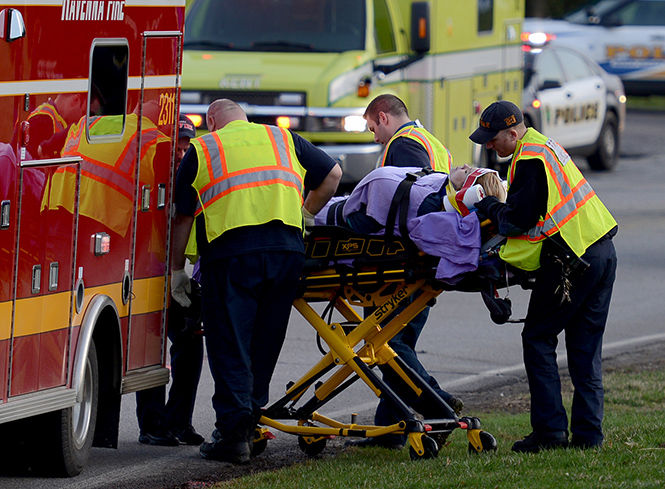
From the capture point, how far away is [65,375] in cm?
652

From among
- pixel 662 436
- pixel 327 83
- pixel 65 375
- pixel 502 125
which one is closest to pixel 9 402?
pixel 65 375

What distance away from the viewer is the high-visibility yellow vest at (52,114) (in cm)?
610

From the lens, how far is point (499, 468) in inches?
255

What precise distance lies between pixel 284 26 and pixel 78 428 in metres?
9.11

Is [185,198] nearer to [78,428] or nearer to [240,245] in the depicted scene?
[240,245]

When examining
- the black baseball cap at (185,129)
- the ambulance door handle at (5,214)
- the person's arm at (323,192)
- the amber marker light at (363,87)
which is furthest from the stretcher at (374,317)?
the amber marker light at (363,87)

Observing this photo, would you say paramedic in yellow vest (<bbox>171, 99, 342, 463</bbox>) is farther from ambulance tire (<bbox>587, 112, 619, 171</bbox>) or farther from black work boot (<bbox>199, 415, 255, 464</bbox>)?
ambulance tire (<bbox>587, 112, 619, 171</bbox>)

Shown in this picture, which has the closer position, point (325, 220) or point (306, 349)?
point (325, 220)

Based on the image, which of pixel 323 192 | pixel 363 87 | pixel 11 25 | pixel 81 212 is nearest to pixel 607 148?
pixel 363 87

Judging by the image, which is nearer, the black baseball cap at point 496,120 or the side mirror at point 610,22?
the black baseball cap at point 496,120

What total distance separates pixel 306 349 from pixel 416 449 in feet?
11.6

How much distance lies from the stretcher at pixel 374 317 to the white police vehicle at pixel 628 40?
23.2 meters

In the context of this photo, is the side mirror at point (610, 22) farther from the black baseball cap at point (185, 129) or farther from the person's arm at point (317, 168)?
the person's arm at point (317, 168)

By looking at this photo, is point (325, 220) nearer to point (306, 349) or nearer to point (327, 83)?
point (306, 349)
